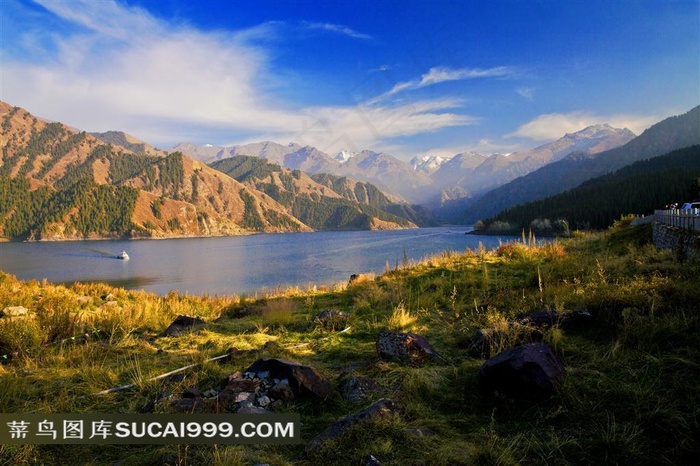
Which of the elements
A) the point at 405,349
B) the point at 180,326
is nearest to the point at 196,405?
the point at 405,349

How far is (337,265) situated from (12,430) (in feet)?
176

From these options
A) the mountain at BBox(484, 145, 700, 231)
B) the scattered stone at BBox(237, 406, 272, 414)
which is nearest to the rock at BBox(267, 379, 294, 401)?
the scattered stone at BBox(237, 406, 272, 414)

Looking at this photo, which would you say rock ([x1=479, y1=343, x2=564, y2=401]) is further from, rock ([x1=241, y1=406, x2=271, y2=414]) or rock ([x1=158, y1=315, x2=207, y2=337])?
rock ([x1=158, y1=315, x2=207, y2=337])

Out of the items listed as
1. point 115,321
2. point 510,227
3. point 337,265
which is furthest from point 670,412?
point 510,227

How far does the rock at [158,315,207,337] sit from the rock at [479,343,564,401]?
7472 mm

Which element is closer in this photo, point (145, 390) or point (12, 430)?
point (12, 430)

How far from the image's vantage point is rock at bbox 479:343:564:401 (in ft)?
13.6

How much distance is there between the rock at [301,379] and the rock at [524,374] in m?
2.01

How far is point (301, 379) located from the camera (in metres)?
4.75

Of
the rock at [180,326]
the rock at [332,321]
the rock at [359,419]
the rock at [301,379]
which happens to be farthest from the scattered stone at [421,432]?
the rock at [180,326]

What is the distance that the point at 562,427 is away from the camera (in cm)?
370

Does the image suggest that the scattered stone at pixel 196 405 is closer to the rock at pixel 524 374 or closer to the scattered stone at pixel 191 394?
the scattered stone at pixel 191 394

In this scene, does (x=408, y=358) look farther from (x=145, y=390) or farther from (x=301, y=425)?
(x=145, y=390)

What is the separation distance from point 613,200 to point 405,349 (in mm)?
146753
